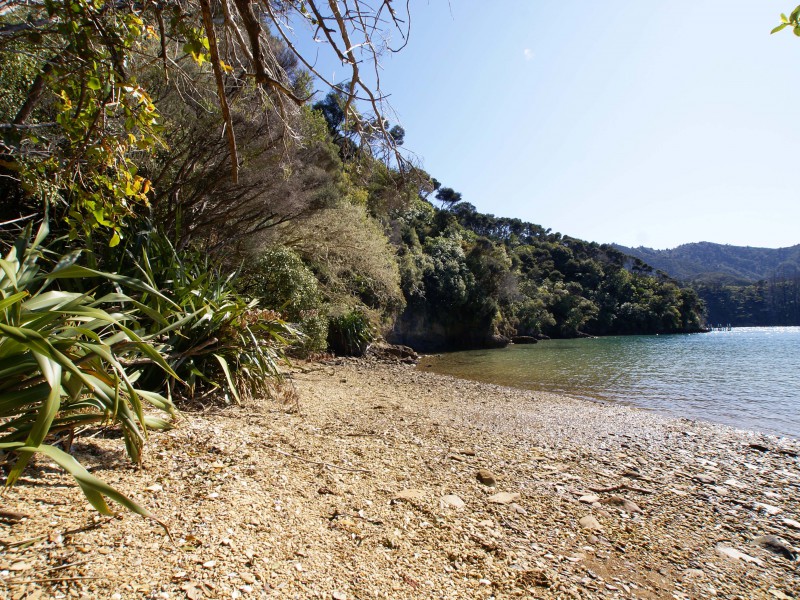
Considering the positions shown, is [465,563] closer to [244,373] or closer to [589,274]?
[244,373]

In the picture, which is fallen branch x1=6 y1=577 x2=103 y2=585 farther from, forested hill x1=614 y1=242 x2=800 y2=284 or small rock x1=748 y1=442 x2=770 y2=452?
forested hill x1=614 y1=242 x2=800 y2=284

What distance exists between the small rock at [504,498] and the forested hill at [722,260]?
148 metres

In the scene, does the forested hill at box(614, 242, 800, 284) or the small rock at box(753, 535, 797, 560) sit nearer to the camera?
the small rock at box(753, 535, 797, 560)

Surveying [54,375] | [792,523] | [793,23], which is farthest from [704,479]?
[54,375]

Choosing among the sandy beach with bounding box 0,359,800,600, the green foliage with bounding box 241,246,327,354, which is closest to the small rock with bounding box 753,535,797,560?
the sandy beach with bounding box 0,359,800,600

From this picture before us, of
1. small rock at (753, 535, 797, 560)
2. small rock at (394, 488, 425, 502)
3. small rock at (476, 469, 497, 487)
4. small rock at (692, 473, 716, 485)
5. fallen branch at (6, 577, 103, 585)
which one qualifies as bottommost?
small rock at (692, 473, 716, 485)

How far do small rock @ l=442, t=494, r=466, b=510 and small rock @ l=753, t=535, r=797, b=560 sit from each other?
85.2 inches

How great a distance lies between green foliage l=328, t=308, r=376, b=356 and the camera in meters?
16.9

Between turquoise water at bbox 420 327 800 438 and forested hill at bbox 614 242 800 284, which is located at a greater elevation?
forested hill at bbox 614 242 800 284

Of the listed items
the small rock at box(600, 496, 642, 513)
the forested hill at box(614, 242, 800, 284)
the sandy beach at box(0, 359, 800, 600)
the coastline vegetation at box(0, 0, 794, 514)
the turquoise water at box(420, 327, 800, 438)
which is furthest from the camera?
the forested hill at box(614, 242, 800, 284)

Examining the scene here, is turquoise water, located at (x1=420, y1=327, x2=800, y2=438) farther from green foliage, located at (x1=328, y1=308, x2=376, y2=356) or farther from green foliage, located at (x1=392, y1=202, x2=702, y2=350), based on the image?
green foliage, located at (x1=392, y1=202, x2=702, y2=350)

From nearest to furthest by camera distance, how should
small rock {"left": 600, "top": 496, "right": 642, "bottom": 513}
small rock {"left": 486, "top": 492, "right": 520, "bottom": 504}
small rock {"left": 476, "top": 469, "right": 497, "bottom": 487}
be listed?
small rock {"left": 486, "top": 492, "right": 520, "bottom": 504}
small rock {"left": 600, "top": 496, "right": 642, "bottom": 513}
small rock {"left": 476, "top": 469, "right": 497, "bottom": 487}

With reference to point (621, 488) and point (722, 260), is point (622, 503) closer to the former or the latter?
point (621, 488)

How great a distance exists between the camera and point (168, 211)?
7.68 m
